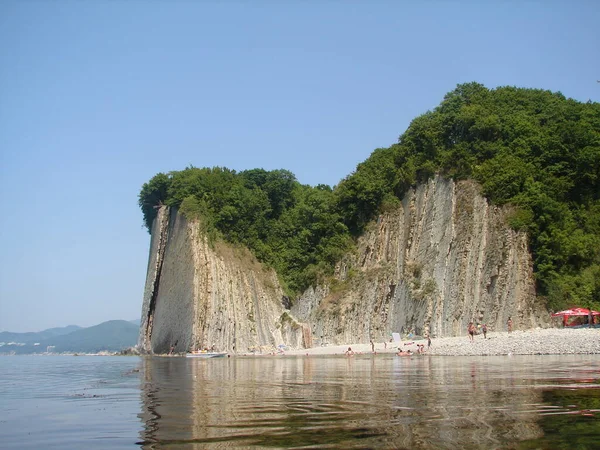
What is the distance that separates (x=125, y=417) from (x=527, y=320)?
3871 centimetres

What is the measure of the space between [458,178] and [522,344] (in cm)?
2096

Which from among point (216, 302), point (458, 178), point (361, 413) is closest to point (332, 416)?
point (361, 413)

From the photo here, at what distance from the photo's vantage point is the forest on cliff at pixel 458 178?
161 feet

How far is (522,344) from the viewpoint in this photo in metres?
37.4

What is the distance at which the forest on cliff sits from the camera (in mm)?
49000

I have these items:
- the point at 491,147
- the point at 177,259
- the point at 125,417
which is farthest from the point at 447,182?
the point at 125,417

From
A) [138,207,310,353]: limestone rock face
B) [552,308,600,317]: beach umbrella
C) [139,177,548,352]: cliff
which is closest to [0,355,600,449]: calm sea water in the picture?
[552,308,600,317]: beach umbrella

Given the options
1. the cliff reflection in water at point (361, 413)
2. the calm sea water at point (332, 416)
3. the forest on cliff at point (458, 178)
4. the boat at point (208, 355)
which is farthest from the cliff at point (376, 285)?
the calm sea water at point (332, 416)

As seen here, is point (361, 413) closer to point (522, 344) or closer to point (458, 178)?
point (522, 344)

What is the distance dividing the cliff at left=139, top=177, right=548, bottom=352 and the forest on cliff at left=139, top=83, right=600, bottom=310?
146cm

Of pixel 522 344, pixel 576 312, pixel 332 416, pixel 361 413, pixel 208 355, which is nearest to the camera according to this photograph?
pixel 332 416

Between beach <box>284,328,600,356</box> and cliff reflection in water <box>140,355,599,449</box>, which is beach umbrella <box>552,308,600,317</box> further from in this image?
cliff reflection in water <box>140,355,599,449</box>

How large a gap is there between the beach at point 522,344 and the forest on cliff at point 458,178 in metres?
7.13

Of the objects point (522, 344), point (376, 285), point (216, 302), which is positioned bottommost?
point (522, 344)
